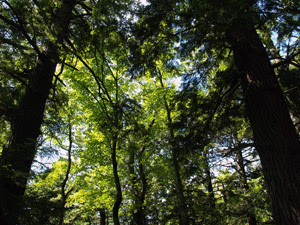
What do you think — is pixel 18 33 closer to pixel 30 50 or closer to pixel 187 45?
pixel 30 50

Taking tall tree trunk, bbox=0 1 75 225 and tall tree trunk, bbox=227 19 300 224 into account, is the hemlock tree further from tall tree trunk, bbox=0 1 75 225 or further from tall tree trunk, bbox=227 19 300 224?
tall tree trunk, bbox=0 1 75 225

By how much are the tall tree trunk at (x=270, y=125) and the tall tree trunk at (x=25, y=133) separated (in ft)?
12.7

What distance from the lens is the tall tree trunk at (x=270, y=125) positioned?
2.98m

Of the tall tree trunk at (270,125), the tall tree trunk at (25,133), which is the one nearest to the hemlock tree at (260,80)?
the tall tree trunk at (270,125)

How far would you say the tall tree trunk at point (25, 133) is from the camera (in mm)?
2527

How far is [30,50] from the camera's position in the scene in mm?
4461

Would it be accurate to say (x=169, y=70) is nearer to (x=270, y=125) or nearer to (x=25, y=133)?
(x=270, y=125)

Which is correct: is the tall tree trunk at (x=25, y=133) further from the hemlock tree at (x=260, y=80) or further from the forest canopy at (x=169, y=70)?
the hemlock tree at (x=260, y=80)

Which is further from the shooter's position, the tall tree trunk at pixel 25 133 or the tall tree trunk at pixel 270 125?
the tall tree trunk at pixel 270 125

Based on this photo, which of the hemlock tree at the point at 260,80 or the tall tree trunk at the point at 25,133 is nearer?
the tall tree trunk at the point at 25,133

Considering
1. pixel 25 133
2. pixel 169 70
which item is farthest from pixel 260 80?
pixel 25 133

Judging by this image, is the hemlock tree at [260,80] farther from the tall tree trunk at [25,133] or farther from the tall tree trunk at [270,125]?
the tall tree trunk at [25,133]

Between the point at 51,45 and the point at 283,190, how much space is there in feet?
17.2

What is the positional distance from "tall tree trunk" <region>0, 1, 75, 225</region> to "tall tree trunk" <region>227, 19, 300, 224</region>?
152 inches
